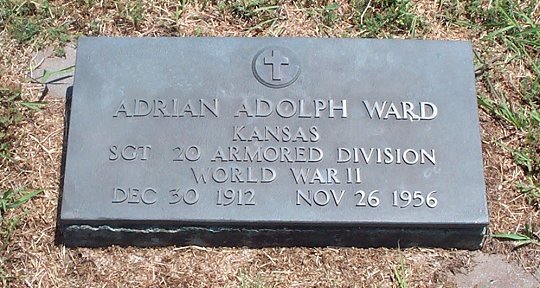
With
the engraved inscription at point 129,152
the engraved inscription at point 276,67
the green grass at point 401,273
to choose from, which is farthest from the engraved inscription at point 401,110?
the engraved inscription at point 129,152

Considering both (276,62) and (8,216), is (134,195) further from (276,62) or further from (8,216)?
(276,62)

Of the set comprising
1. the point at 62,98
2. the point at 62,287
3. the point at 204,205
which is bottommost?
the point at 62,287

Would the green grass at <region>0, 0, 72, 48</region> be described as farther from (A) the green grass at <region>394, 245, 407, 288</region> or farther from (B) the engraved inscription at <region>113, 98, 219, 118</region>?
(A) the green grass at <region>394, 245, 407, 288</region>

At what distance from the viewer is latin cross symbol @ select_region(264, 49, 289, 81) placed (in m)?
3.02

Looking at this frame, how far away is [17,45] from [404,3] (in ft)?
5.60

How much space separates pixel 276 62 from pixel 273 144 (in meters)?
0.34

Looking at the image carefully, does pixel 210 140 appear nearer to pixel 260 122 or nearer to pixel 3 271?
pixel 260 122

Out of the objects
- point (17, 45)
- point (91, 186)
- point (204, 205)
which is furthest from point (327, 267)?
point (17, 45)

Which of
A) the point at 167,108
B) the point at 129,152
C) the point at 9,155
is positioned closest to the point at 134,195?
the point at 129,152

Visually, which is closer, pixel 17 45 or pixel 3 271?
pixel 3 271

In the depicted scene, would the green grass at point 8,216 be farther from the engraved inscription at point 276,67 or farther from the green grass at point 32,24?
the engraved inscription at point 276,67

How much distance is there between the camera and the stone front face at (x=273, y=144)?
282 cm

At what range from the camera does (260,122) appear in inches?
116

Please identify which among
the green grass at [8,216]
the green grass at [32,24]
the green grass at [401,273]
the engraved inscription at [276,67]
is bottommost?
the green grass at [401,273]
